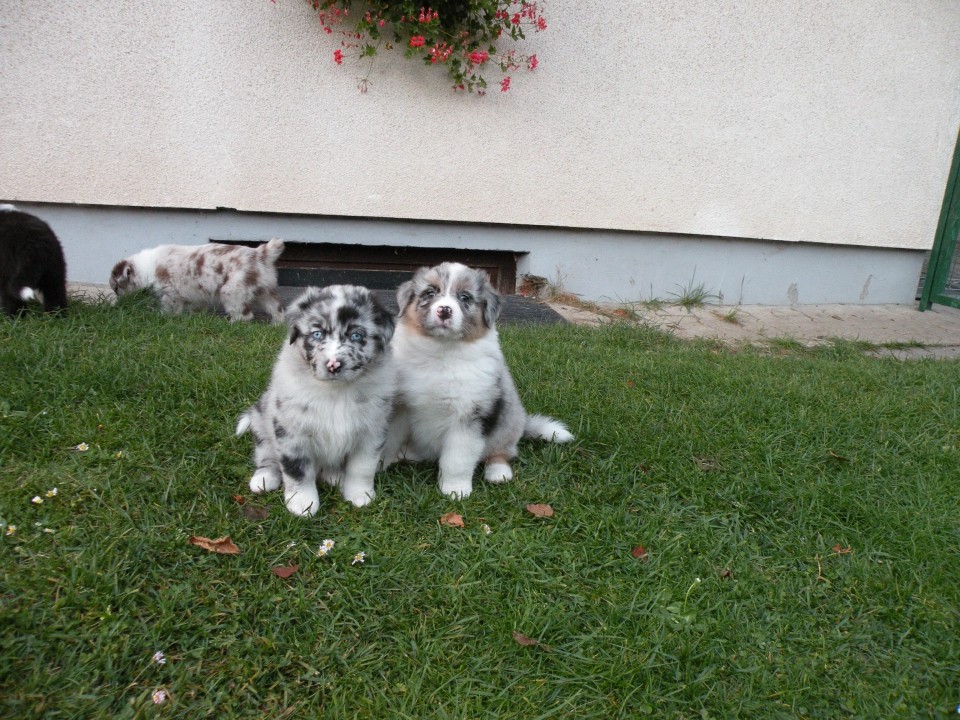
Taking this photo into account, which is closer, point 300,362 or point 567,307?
point 300,362

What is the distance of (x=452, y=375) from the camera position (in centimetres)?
298

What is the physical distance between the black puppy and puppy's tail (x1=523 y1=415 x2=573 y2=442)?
349cm

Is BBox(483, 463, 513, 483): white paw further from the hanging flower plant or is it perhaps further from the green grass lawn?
the hanging flower plant

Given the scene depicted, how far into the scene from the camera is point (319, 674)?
2084 mm

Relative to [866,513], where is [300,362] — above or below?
above

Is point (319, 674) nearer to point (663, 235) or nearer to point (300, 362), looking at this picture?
point (300, 362)

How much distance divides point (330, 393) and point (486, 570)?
903 mm

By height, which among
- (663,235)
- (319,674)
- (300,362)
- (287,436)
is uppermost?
(663,235)

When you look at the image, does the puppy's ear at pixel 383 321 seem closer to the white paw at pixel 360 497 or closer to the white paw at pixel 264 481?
the white paw at pixel 360 497

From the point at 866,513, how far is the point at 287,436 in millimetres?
2508

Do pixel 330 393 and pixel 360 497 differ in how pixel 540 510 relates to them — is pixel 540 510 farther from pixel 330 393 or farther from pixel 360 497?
pixel 330 393

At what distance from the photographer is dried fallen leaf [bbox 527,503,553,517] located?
2.92 metres

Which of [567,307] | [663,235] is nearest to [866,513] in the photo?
[567,307]

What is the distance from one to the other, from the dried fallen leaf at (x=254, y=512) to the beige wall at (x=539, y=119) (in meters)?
3.90
